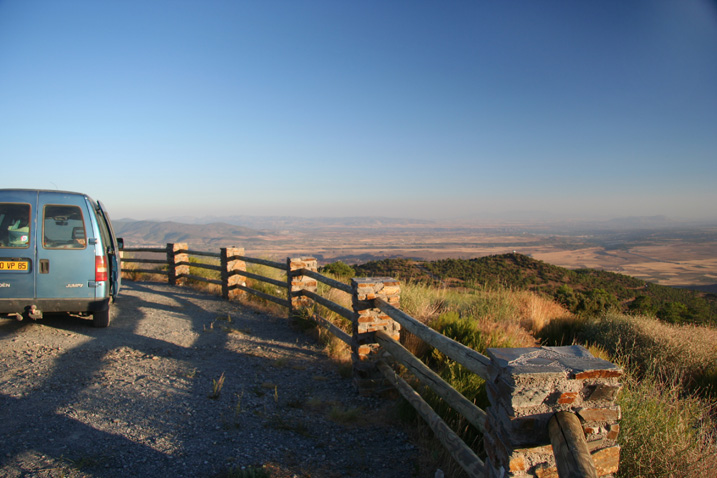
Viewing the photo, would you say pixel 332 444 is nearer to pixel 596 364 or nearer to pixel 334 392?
pixel 334 392

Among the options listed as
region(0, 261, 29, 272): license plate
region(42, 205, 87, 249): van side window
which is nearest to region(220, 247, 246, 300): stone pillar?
region(42, 205, 87, 249): van side window

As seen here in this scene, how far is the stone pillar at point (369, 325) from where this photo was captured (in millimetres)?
4684

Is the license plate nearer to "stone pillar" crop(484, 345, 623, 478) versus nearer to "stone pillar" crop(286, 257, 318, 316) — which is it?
"stone pillar" crop(286, 257, 318, 316)

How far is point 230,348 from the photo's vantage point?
6156 millimetres

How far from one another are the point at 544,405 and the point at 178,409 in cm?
343

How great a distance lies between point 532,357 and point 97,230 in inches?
251

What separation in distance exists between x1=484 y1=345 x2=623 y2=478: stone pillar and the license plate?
21.8ft

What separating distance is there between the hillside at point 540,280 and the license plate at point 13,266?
10.4 m

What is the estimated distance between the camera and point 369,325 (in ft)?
15.6

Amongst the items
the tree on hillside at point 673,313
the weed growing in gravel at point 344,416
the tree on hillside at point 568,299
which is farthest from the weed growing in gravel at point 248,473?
the tree on hillside at point 673,313

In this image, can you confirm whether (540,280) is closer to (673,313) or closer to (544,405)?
(673,313)

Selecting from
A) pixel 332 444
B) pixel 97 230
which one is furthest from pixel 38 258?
pixel 332 444

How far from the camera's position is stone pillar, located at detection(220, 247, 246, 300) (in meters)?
9.73

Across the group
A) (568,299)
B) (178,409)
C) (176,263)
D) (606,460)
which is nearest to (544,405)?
(606,460)
